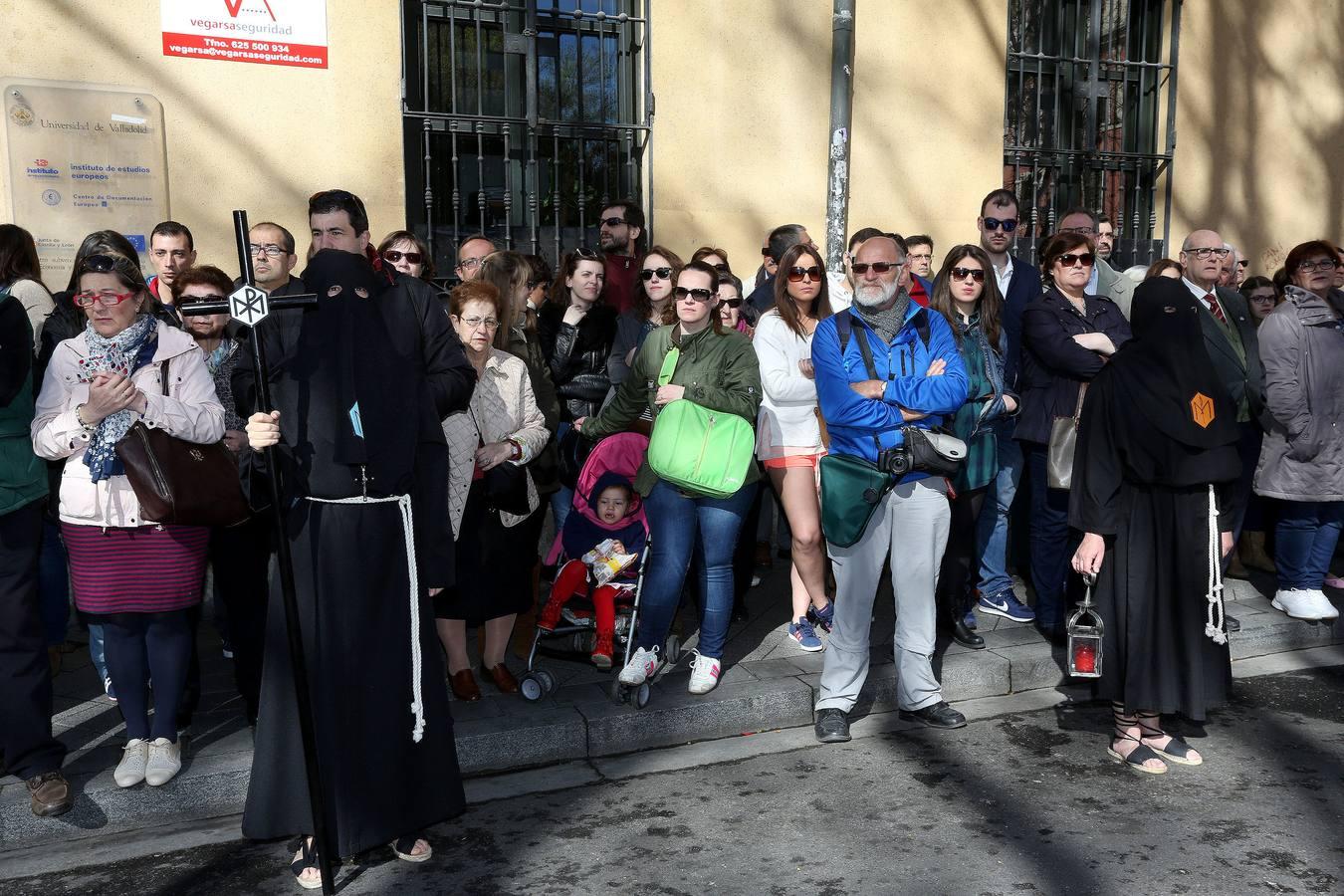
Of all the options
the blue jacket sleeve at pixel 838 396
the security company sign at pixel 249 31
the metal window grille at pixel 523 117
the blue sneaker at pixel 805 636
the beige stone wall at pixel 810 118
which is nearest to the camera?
the blue jacket sleeve at pixel 838 396

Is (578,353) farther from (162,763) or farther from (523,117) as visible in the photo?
(162,763)

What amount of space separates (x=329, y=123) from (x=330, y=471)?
4.81 m

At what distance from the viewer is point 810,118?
9.37 meters

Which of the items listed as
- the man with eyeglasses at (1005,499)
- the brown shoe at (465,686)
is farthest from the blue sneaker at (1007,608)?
the brown shoe at (465,686)

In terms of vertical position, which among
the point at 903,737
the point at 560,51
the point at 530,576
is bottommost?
the point at 903,737

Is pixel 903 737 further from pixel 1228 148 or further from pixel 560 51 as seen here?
pixel 1228 148

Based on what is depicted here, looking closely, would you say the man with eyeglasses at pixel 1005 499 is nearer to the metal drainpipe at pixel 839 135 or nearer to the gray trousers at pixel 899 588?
the gray trousers at pixel 899 588

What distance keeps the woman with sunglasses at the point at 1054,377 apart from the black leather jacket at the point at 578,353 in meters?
2.15

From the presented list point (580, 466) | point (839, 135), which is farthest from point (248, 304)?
point (839, 135)

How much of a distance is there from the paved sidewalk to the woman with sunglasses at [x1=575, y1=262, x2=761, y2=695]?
190 millimetres

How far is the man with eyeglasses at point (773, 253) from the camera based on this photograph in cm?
677

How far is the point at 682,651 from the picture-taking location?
604 centimetres

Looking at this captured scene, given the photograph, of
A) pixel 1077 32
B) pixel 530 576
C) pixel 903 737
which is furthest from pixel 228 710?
pixel 1077 32

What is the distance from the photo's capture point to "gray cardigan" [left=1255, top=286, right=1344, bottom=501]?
6.68 m
